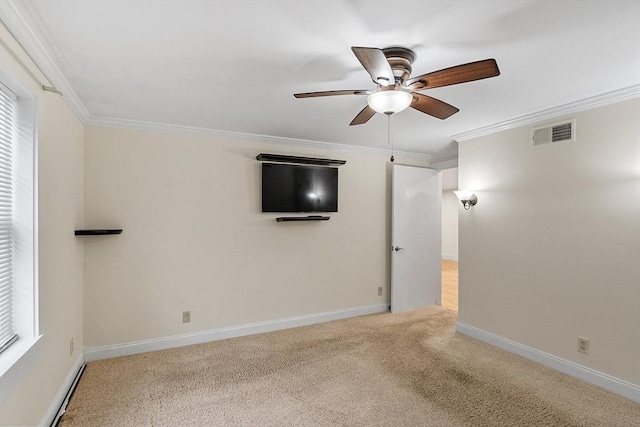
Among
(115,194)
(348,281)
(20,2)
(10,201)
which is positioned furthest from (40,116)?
(348,281)

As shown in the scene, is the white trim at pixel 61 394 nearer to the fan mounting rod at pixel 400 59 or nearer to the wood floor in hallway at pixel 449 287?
the fan mounting rod at pixel 400 59

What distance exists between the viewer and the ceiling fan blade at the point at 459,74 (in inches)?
60.2

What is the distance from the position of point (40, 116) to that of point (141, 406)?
2.05 meters

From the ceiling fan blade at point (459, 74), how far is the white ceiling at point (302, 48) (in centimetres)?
21

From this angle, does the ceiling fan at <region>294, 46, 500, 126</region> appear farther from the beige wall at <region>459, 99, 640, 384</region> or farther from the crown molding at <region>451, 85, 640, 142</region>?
the beige wall at <region>459, 99, 640, 384</region>

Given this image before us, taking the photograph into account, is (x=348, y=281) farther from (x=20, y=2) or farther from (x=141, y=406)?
(x=20, y=2)

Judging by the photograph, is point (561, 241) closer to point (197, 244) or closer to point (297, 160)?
point (297, 160)

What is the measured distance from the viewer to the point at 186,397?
97.5 inches

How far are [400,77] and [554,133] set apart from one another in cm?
194

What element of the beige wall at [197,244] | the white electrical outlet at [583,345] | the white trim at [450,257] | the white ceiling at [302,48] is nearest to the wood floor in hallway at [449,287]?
the white trim at [450,257]

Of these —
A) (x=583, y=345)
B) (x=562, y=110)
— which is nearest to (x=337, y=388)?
(x=583, y=345)

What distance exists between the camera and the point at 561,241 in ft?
9.52

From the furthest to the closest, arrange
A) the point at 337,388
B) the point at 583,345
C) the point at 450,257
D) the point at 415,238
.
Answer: the point at 450,257 < the point at 415,238 < the point at 583,345 < the point at 337,388

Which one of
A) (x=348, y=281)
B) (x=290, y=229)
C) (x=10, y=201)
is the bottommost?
(x=348, y=281)
